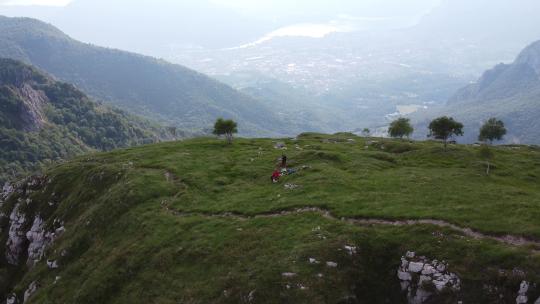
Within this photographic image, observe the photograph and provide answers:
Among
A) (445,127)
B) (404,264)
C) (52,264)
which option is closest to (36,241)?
(52,264)

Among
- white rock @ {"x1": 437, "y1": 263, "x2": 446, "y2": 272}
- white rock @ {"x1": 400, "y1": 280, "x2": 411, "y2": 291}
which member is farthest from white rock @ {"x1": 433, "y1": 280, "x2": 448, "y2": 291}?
white rock @ {"x1": 400, "y1": 280, "x2": 411, "y2": 291}

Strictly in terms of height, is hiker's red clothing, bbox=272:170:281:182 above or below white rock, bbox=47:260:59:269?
above

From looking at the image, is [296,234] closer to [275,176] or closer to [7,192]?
[275,176]

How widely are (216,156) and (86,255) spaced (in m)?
33.9

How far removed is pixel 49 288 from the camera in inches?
2060

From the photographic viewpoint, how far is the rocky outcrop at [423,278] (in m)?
33.6

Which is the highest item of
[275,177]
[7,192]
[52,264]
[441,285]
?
[275,177]

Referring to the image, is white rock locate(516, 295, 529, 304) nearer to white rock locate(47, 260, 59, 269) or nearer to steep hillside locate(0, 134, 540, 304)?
steep hillside locate(0, 134, 540, 304)

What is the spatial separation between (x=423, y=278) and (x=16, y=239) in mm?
73378

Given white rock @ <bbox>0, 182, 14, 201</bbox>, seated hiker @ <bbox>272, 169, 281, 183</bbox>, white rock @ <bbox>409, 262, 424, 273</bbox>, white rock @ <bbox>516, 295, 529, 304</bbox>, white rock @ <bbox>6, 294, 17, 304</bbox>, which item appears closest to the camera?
white rock @ <bbox>516, 295, 529, 304</bbox>

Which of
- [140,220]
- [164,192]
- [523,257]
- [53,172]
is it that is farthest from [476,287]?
[53,172]

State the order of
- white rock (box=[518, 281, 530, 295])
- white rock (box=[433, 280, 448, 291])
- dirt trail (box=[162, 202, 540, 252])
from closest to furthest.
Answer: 1. white rock (box=[518, 281, 530, 295])
2. white rock (box=[433, 280, 448, 291])
3. dirt trail (box=[162, 202, 540, 252])

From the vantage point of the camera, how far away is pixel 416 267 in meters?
35.5

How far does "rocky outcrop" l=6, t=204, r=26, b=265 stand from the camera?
259 ft
